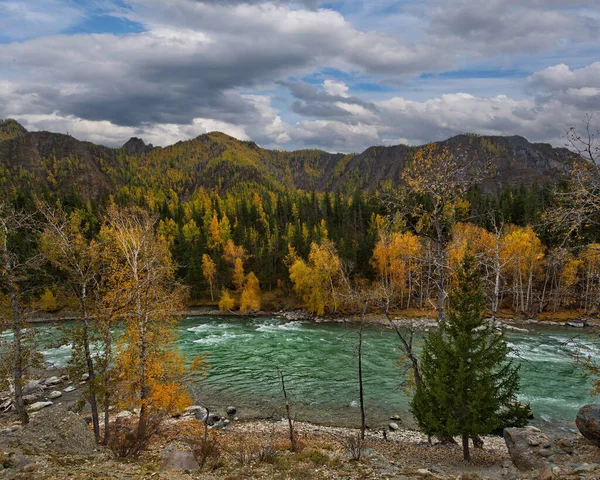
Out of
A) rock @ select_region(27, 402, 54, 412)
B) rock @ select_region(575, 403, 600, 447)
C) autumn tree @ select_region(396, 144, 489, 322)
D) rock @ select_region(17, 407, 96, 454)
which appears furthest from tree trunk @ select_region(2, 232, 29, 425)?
rock @ select_region(575, 403, 600, 447)

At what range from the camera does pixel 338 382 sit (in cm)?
3431

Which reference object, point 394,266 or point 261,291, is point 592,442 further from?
point 261,291

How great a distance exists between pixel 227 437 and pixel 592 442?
1863 centimetres

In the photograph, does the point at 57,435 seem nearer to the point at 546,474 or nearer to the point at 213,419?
the point at 213,419

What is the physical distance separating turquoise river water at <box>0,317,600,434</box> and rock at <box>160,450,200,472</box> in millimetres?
8913

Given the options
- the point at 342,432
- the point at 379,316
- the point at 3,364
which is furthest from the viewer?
the point at 379,316

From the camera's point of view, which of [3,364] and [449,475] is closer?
[449,475]

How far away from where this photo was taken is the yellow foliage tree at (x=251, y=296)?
70.4 metres

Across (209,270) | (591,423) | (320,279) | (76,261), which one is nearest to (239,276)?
(209,270)

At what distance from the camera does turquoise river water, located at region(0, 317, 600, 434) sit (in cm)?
2867

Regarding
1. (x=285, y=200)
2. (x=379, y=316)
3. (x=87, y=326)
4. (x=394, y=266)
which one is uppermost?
(x=285, y=200)

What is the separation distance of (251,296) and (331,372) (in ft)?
120

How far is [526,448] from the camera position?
15305 mm

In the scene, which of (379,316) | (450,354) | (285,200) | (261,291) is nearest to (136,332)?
(450,354)
